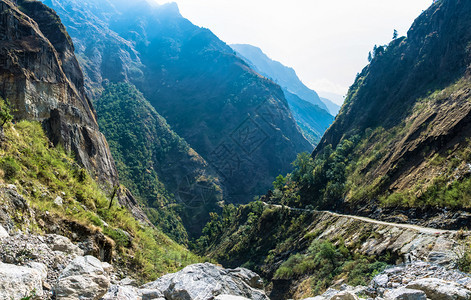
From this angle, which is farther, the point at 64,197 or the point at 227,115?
the point at 227,115

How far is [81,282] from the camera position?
5.68 m

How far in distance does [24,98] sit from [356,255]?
34129mm

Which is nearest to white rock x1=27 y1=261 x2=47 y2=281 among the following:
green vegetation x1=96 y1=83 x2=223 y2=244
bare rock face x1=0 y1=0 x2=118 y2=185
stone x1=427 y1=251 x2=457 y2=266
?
stone x1=427 y1=251 x2=457 y2=266

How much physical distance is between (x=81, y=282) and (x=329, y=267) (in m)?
23.1

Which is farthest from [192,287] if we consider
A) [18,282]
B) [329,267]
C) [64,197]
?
[329,267]

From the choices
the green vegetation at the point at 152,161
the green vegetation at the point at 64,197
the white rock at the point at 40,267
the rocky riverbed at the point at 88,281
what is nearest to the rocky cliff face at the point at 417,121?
the rocky riverbed at the point at 88,281

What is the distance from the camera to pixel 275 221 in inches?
1973

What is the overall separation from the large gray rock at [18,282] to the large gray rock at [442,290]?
378 inches

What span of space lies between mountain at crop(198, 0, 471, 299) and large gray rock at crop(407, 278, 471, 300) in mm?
7006

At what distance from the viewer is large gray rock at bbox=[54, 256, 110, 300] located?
533 cm

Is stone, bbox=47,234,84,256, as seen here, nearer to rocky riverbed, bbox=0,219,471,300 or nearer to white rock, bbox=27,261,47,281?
rocky riverbed, bbox=0,219,471,300

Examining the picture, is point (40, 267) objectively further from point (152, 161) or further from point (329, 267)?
point (152, 161)

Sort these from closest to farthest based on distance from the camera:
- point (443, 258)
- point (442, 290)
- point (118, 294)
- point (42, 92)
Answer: point (118, 294)
point (442, 290)
point (443, 258)
point (42, 92)

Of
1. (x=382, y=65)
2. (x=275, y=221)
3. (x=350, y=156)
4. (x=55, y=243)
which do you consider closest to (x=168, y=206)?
(x=275, y=221)
